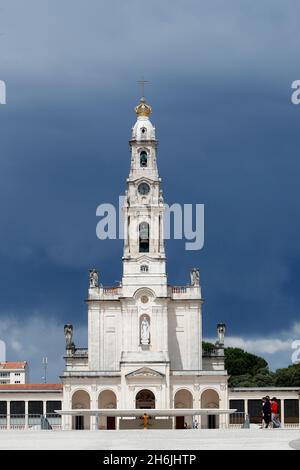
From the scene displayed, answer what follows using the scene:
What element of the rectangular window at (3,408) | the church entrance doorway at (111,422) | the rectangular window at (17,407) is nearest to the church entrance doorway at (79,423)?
the church entrance doorway at (111,422)

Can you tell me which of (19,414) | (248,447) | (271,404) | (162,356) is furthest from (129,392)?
(248,447)

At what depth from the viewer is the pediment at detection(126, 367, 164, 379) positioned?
95062 mm

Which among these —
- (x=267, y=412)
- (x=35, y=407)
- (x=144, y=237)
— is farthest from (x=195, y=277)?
(x=267, y=412)

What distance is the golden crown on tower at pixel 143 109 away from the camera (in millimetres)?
101438

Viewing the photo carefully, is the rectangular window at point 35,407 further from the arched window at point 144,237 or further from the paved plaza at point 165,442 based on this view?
the paved plaza at point 165,442

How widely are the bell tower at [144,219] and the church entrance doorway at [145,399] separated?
8399mm

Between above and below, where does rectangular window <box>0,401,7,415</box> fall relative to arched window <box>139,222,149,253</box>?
below

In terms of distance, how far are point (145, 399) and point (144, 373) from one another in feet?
7.33

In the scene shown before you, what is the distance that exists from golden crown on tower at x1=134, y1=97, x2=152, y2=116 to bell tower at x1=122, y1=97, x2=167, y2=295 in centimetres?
188

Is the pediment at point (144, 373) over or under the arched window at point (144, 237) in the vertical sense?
under

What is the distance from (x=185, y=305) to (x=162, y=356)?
5479 millimetres

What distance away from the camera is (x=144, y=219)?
324 feet

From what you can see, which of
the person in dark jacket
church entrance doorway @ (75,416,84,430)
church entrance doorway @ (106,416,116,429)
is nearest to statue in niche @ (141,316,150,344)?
church entrance doorway @ (106,416,116,429)

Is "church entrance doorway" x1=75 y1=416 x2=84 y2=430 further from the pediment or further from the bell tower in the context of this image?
the bell tower
